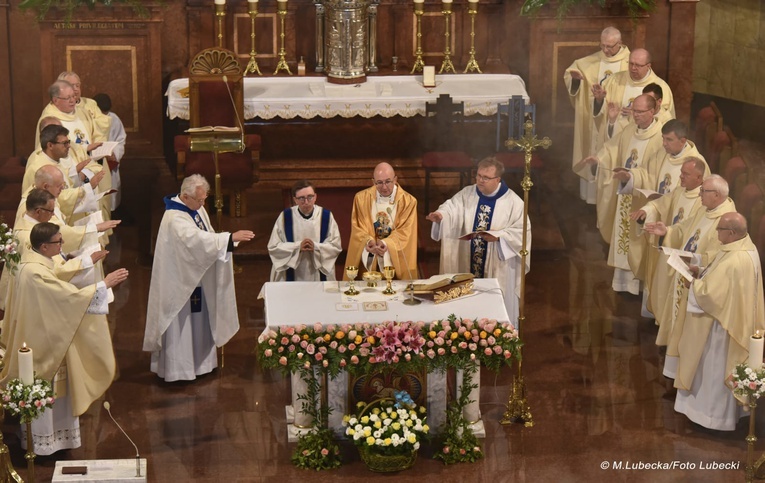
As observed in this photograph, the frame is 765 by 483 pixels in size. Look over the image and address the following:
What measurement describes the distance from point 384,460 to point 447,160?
16.7ft

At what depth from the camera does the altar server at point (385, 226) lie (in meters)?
13.2

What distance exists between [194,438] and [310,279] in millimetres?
1901

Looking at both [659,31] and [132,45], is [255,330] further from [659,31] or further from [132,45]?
[659,31]

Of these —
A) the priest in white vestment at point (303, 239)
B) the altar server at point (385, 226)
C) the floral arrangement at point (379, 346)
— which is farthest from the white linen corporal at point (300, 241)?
the floral arrangement at point (379, 346)

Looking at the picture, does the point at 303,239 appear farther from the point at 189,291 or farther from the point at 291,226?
the point at 189,291

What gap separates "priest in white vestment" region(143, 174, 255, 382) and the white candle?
2.20 meters

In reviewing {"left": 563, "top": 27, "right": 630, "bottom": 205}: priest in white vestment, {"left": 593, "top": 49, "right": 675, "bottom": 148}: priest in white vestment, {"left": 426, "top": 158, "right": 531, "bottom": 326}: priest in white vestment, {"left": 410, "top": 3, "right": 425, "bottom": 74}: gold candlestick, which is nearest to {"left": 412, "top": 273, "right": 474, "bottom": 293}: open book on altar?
{"left": 426, "top": 158, "right": 531, "bottom": 326}: priest in white vestment

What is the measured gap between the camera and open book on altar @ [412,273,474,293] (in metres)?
12.1

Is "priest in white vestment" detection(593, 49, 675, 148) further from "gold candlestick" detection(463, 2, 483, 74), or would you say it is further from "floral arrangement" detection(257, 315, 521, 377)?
"floral arrangement" detection(257, 315, 521, 377)

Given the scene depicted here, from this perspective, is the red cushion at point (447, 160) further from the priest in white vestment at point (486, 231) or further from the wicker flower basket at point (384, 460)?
the wicker flower basket at point (384, 460)

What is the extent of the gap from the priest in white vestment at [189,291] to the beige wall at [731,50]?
29.8 feet

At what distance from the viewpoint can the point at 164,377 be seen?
1312 cm

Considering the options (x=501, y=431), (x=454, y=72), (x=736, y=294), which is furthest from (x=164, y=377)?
(x=454, y=72)

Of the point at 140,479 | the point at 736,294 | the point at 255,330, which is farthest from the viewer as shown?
the point at 255,330
